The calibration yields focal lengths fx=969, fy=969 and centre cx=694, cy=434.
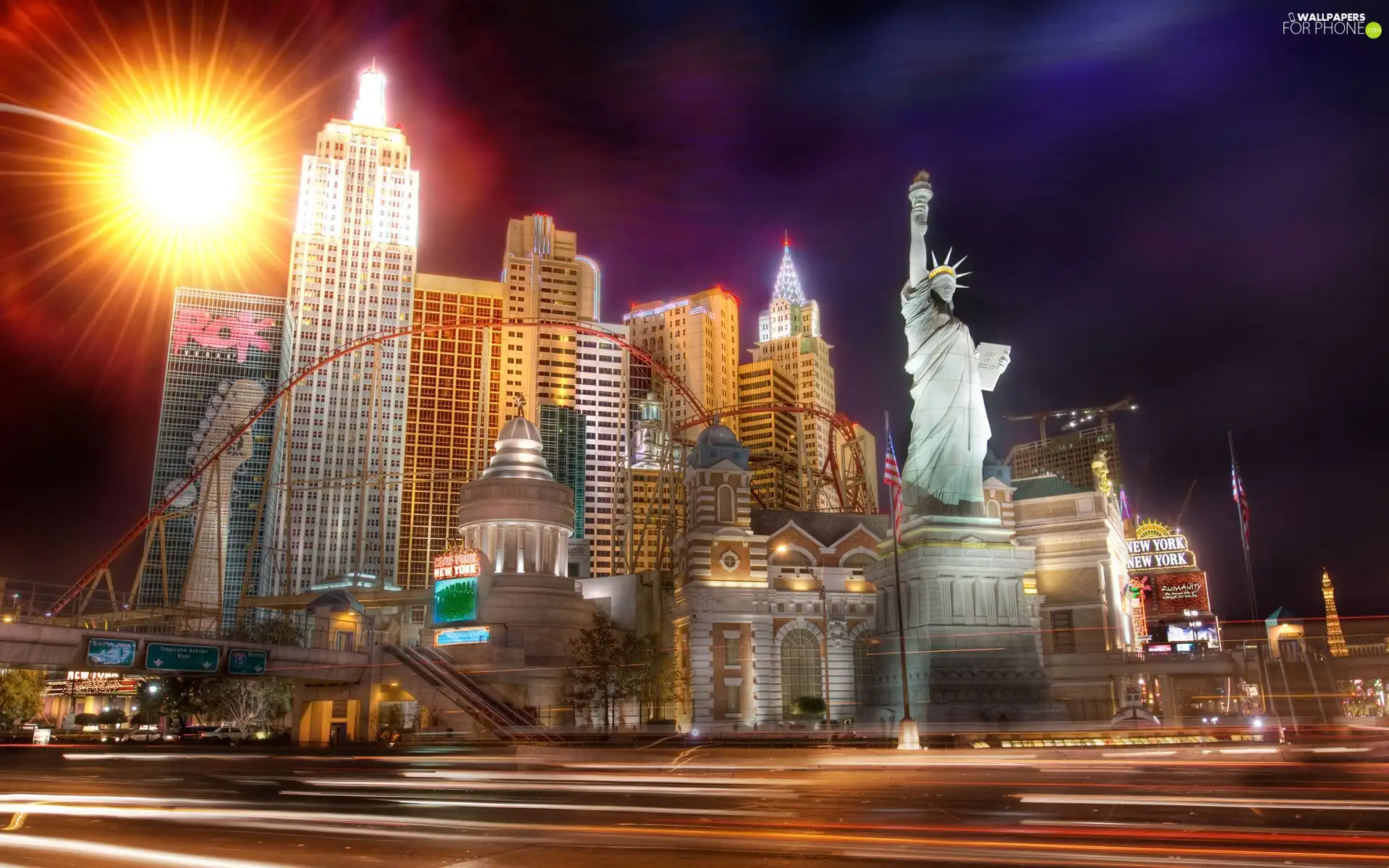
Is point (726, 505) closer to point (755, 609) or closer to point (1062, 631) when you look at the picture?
point (755, 609)

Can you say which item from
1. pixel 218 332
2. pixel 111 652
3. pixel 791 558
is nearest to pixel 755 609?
pixel 791 558

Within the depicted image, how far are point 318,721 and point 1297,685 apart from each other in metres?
57.2

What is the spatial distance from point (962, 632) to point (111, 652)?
42959 millimetres

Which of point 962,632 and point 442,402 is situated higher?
point 442,402

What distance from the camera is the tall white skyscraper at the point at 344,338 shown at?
139m

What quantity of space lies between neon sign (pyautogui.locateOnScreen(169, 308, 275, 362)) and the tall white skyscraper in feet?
76.6

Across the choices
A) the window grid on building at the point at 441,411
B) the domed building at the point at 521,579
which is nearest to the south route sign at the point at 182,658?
the domed building at the point at 521,579

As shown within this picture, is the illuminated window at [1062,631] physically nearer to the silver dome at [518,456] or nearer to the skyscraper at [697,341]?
the silver dome at [518,456]

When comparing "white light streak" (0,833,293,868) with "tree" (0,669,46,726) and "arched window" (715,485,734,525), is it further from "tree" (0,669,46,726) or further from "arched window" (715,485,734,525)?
"tree" (0,669,46,726)

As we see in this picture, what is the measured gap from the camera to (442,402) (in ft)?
514

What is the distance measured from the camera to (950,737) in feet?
135

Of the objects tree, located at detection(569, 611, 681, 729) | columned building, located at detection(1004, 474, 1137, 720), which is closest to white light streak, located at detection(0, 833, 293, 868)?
tree, located at detection(569, 611, 681, 729)

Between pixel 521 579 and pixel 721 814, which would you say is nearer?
pixel 721 814

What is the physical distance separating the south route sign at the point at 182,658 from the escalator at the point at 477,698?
12.0 meters
